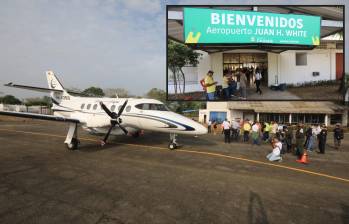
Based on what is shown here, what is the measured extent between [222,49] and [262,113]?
16661mm

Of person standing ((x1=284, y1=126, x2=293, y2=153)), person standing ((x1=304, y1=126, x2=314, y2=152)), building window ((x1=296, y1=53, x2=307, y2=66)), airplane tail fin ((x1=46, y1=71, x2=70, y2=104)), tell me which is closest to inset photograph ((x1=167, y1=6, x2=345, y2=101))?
building window ((x1=296, y1=53, x2=307, y2=66))

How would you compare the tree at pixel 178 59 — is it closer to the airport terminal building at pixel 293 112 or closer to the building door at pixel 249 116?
the airport terminal building at pixel 293 112

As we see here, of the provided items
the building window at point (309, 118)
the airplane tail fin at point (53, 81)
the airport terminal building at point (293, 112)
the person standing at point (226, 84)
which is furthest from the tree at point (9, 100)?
the building window at point (309, 118)

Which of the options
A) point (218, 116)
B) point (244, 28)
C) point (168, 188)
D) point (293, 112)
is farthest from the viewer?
point (218, 116)

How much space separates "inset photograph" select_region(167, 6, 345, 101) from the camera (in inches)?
805

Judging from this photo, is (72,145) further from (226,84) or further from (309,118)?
(309,118)

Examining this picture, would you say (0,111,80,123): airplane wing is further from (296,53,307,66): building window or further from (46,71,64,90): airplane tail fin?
(296,53,307,66): building window

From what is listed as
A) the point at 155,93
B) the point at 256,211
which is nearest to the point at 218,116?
the point at 256,211

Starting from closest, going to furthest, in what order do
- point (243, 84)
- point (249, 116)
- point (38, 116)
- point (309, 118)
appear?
1. point (38, 116)
2. point (243, 84)
3. point (309, 118)
4. point (249, 116)

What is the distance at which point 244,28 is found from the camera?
20016 mm

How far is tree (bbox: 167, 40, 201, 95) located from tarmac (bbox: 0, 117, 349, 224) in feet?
37.9

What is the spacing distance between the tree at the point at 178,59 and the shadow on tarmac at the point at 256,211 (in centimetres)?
1652

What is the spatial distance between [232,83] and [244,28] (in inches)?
199

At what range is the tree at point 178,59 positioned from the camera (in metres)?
22.0
